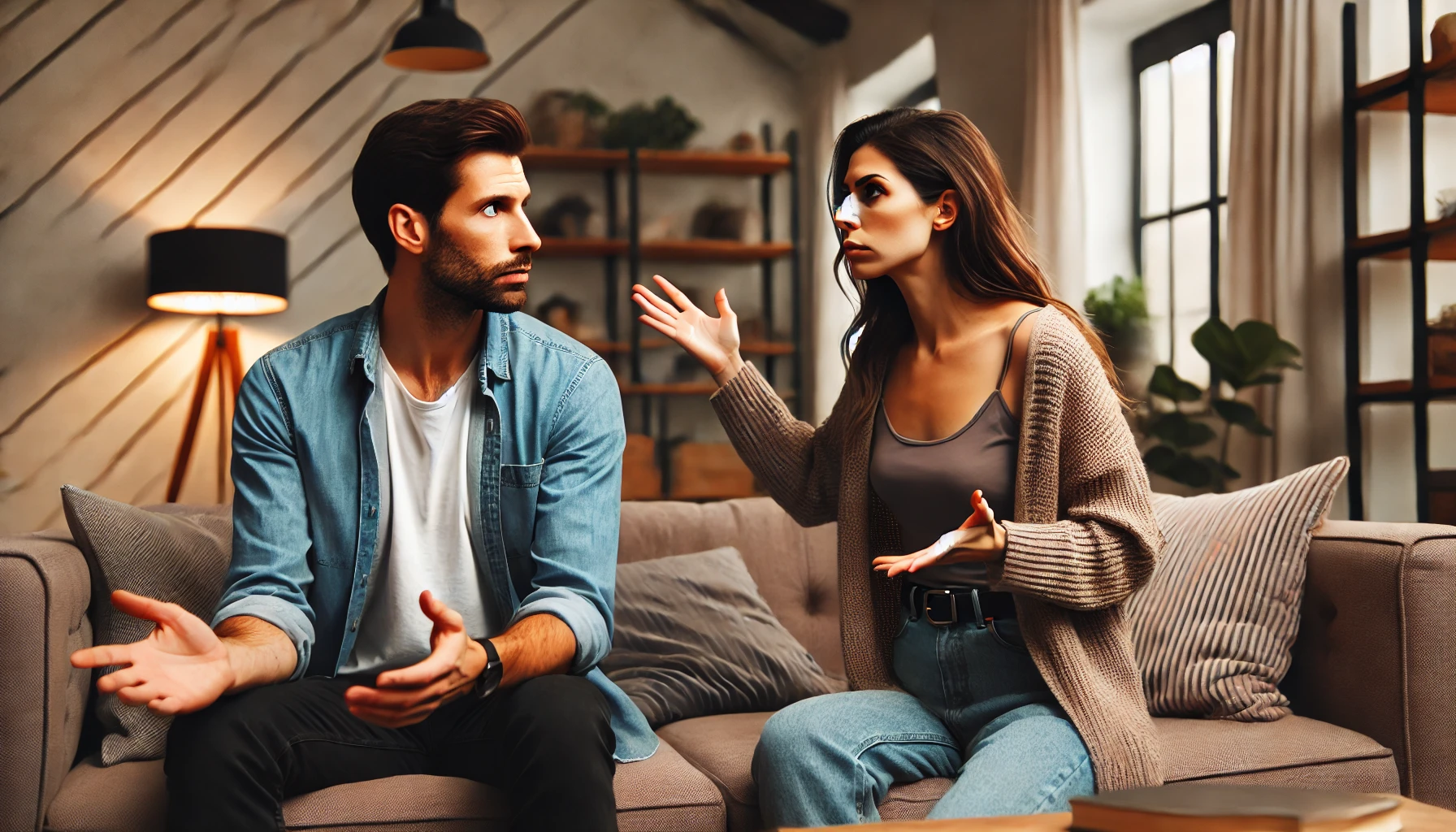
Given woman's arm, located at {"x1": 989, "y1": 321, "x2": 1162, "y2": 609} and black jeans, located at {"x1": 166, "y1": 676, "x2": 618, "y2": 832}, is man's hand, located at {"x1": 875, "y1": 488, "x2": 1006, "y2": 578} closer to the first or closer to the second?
woman's arm, located at {"x1": 989, "y1": 321, "x2": 1162, "y2": 609}

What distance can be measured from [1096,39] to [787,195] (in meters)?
1.66

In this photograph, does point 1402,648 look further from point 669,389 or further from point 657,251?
point 657,251

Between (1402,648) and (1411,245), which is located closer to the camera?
(1402,648)

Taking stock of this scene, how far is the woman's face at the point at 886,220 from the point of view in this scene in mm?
1521

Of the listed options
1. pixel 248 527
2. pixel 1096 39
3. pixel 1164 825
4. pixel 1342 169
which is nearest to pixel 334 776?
pixel 248 527

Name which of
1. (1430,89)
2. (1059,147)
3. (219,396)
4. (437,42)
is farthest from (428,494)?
(219,396)

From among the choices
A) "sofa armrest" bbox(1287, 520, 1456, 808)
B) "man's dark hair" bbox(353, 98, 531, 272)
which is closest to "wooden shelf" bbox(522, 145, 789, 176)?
"man's dark hair" bbox(353, 98, 531, 272)

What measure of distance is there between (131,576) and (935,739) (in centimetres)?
114

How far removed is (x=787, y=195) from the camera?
5223 mm

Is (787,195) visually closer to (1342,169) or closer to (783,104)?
(783,104)

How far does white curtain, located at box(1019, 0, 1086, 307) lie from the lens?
3680 mm

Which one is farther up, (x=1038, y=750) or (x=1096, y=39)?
(x=1096, y=39)

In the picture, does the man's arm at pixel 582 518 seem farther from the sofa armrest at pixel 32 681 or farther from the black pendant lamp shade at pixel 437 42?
the black pendant lamp shade at pixel 437 42

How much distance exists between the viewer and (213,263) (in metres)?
3.92
